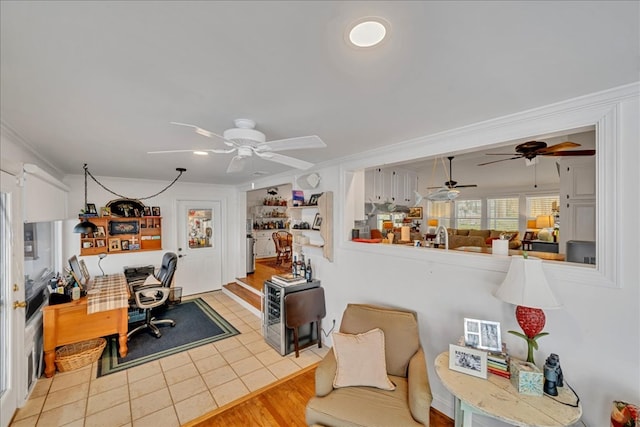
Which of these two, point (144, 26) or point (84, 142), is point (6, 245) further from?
point (144, 26)

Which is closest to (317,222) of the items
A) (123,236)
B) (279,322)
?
(279,322)

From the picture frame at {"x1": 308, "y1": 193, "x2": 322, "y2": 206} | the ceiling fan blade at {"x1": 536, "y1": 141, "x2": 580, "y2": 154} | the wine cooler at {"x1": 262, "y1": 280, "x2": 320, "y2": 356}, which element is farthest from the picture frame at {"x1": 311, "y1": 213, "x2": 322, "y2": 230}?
the ceiling fan blade at {"x1": 536, "y1": 141, "x2": 580, "y2": 154}

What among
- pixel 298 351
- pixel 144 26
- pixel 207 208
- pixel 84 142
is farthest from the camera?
pixel 207 208

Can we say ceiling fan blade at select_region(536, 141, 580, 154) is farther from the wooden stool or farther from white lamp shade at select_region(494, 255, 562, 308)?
the wooden stool

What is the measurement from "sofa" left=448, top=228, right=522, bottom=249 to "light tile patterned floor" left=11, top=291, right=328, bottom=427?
3.28m

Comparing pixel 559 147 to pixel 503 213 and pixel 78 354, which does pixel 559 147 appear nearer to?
pixel 503 213

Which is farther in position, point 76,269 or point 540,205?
point 540,205

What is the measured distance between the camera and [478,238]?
4.90 metres

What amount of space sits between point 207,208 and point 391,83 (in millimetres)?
5254

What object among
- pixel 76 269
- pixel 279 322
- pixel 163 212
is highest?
pixel 163 212

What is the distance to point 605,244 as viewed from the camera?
1.49 meters

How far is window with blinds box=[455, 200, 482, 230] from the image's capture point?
666 centimetres

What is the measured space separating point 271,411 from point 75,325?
2473 mm

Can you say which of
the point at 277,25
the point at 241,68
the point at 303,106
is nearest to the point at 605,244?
the point at 303,106
